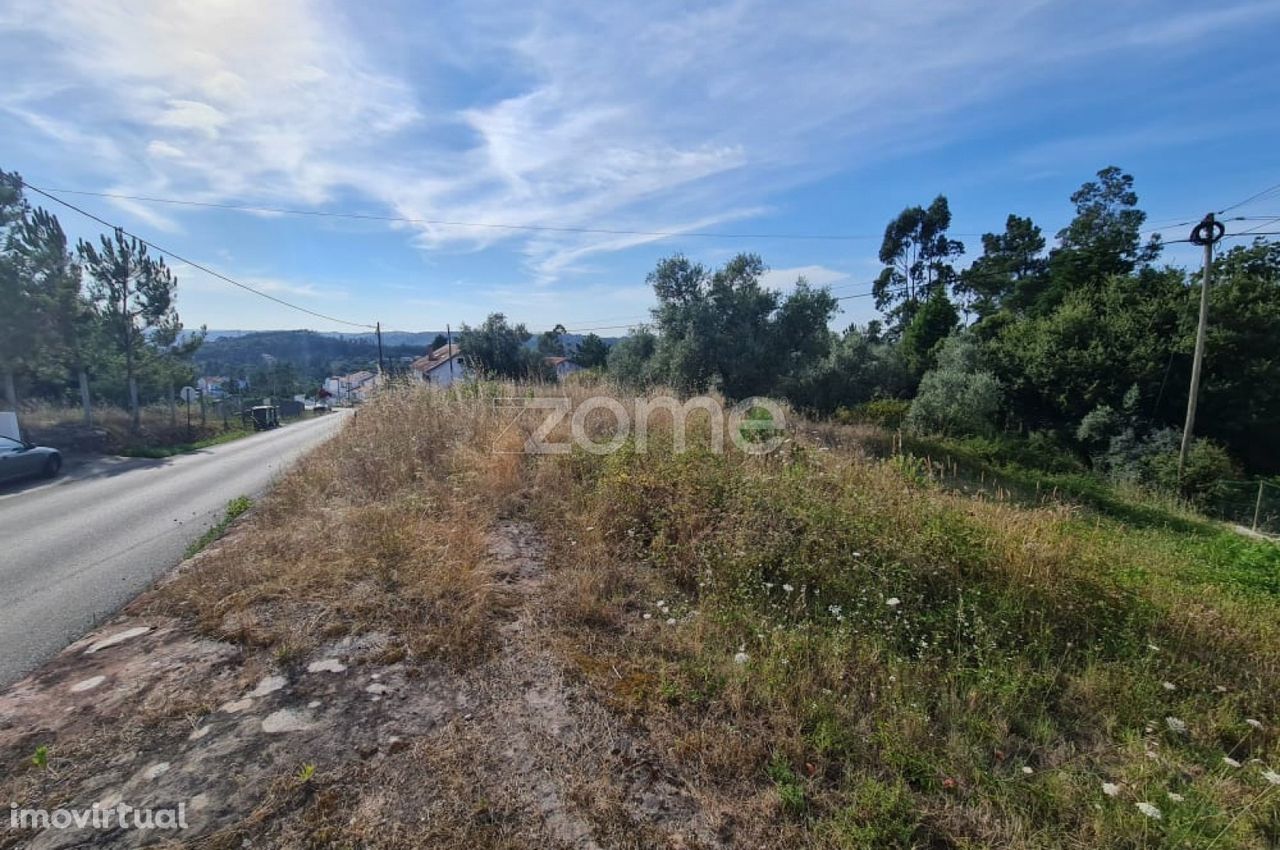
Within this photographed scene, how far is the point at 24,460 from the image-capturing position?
32.2 feet

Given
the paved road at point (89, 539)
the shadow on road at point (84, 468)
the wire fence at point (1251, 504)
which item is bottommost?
the wire fence at point (1251, 504)

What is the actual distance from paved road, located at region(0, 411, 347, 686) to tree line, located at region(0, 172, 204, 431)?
21.9 feet

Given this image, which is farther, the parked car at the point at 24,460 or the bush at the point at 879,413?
the bush at the point at 879,413

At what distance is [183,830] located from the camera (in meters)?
1.80

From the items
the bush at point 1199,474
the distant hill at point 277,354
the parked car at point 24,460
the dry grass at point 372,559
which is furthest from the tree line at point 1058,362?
the distant hill at point 277,354

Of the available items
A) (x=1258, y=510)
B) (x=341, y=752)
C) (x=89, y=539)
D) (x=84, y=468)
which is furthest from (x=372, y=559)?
(x=1258, y=510)

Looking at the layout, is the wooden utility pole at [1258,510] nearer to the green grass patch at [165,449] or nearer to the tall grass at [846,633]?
the tall grass at [846,633]

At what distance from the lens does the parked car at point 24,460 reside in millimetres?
9406

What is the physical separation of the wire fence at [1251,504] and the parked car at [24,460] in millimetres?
26638

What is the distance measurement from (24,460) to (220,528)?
27.8ft

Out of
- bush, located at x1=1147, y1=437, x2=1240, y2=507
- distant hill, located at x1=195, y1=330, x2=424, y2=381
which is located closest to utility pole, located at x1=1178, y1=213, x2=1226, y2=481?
bush, located at x1=1147, y1=437, x2=1240, y2=507

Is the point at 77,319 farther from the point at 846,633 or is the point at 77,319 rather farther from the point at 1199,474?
the point at 1199,474

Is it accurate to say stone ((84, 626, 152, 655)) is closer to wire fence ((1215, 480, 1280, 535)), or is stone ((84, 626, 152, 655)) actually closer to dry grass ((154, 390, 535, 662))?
dry grass ((154, 390, 535, 662))

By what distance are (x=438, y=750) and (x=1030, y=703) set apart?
2886mm
